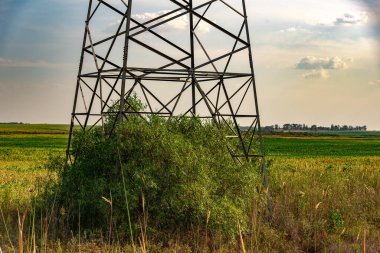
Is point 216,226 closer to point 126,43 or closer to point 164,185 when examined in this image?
point 164,185

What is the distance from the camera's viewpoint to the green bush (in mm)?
10984

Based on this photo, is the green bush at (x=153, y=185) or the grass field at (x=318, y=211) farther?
the grass field at (x=318, y=211)

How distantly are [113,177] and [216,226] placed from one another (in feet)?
8.37

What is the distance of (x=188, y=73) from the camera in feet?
44.7

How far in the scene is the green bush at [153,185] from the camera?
1098 cm

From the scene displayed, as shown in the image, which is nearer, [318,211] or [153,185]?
[153,185]

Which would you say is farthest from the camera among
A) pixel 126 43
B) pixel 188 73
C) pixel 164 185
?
pixel 188 73

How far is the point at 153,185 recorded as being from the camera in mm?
10703

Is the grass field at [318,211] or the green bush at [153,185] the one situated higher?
the green bush at [153,185]

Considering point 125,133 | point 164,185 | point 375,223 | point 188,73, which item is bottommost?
point 375,223

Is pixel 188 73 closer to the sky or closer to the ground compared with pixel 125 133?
closer to the sky

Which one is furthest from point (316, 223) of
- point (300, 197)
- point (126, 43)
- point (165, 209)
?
point (126, 43)

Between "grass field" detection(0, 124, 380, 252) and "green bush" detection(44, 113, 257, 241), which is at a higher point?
"green bush" detection(44, 113, 257, 241)

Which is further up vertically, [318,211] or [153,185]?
[153,185]
